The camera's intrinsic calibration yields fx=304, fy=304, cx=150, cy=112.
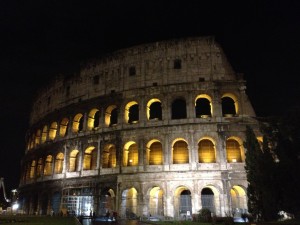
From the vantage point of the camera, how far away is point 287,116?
13867 millimetres

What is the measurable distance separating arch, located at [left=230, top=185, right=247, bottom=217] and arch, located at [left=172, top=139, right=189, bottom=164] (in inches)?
162

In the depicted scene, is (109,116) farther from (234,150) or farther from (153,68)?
(234,150)

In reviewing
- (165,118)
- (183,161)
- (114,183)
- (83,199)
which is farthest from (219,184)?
(83,199)

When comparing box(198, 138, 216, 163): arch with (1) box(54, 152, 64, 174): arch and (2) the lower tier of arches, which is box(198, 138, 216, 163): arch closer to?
(2) the lower tier of arches

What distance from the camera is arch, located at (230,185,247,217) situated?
860 inches

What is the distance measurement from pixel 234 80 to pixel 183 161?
7563 mm

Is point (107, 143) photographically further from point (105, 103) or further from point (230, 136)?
point (230, 136)

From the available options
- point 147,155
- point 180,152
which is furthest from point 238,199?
point 147,155

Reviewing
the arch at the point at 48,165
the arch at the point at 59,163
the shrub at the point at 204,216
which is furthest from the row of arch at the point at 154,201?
the arch at the point at 48,165

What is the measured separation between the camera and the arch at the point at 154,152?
23.8 m

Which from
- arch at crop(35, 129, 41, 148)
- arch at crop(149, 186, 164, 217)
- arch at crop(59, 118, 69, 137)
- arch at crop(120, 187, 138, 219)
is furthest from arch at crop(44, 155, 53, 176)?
arch at crop(149, 186, 164, 217)

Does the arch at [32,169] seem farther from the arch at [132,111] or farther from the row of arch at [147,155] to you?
the arch at [132,111]

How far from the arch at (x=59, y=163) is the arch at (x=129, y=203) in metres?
8.27

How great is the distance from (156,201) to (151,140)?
4.85m
